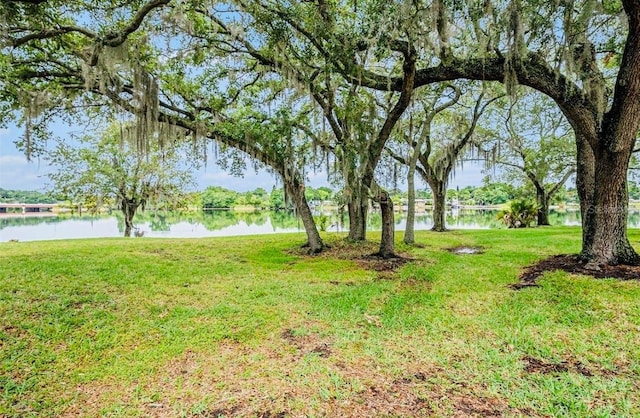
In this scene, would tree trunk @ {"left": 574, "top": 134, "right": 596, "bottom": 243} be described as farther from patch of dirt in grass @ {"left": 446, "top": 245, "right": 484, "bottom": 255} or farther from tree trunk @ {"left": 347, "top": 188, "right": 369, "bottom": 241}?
tree trunk @ {"left": 347, "top": 188, "right": 369, "bottom": 241}

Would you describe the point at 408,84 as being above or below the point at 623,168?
above

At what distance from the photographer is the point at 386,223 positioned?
817cm

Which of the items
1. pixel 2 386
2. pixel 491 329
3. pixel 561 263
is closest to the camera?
pixel 2 386

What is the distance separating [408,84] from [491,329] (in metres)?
4.40

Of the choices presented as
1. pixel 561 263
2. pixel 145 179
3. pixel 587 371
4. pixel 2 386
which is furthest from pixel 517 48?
pixel 145 179

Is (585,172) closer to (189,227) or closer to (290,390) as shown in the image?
(290,390)

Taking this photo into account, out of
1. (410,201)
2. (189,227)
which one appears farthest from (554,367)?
(189,227)

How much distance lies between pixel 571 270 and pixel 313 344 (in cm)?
467

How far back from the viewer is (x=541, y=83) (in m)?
5.91

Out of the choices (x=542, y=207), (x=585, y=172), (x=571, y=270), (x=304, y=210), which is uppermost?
(x=585, y=172)

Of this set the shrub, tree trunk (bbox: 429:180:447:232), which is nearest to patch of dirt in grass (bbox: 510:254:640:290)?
tree trunk (bbox: 429:180:447:232)

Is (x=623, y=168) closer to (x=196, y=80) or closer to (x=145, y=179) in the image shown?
(x=196, y=80)

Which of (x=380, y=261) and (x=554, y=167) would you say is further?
(x=554, y=167)

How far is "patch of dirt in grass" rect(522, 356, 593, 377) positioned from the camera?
3036mm
